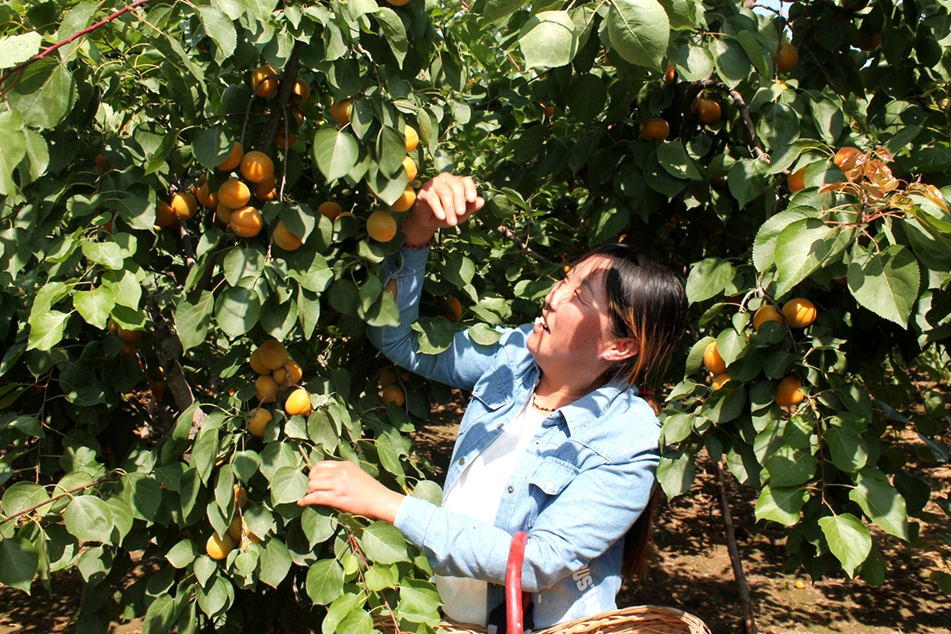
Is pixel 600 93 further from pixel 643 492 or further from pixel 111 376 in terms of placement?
pixel 111 376

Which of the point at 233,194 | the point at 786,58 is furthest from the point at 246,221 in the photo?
the point at 786,58

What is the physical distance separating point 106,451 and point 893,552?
15.3ft

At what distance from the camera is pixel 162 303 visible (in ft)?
7.00

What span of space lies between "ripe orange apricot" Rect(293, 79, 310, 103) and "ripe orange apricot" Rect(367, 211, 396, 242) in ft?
1.01

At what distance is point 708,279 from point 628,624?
30.1 inches

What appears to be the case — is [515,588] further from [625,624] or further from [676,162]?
[676,162]

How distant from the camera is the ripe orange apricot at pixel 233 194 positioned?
1.50 metres

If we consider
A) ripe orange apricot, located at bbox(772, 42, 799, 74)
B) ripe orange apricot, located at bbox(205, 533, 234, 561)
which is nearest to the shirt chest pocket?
ripe orange apricot, located at bbox(205, 533, 234, 561)

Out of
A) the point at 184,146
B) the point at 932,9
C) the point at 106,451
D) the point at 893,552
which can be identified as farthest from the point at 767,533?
the point at 184,146

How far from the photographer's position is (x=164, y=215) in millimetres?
1763

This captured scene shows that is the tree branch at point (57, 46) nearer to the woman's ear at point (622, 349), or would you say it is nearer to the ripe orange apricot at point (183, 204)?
the ripe orange apricot at point (183, 204)

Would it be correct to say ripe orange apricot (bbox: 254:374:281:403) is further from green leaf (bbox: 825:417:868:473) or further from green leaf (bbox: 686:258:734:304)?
green leaf (bbox: 825:417:868:473)

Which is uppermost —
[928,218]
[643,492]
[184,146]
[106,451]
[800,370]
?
[928,218]

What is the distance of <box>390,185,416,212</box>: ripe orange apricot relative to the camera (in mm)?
1557
